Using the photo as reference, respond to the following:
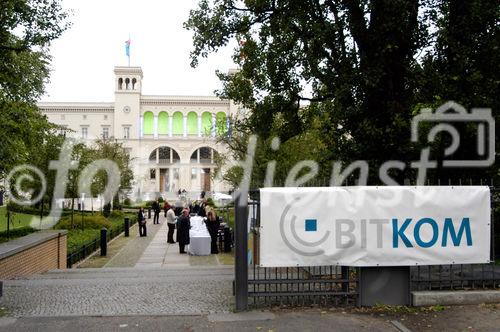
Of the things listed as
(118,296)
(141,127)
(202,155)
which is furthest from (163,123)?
(118,296)

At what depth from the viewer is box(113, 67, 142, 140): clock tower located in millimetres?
103875

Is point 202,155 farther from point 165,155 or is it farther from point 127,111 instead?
point 127,111

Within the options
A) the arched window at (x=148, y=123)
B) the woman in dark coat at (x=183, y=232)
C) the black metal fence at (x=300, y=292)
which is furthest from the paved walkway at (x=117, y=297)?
the arched window at (x=148, y=123)

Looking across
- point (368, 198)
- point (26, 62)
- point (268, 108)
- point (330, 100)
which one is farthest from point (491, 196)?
point (26, 62)

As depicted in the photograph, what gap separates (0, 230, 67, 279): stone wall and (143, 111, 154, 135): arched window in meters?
91.1

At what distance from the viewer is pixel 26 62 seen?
2217 cm

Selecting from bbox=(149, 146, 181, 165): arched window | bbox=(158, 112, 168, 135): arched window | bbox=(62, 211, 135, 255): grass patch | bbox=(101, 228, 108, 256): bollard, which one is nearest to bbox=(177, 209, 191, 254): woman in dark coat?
bbox=(101, 228, 108, 256): bollard

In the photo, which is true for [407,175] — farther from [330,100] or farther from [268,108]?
[268,108]

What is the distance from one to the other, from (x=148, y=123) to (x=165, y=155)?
720 centimetres

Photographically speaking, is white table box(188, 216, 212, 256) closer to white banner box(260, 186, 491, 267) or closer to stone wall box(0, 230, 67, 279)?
stone wall box(0, 230, 67, 279)

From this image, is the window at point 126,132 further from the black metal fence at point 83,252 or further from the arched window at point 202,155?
the black metal fence at point 83,252

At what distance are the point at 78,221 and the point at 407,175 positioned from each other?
19.6 m

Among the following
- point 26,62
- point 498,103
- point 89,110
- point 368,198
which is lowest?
point 368,198

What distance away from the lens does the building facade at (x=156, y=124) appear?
336 ft
